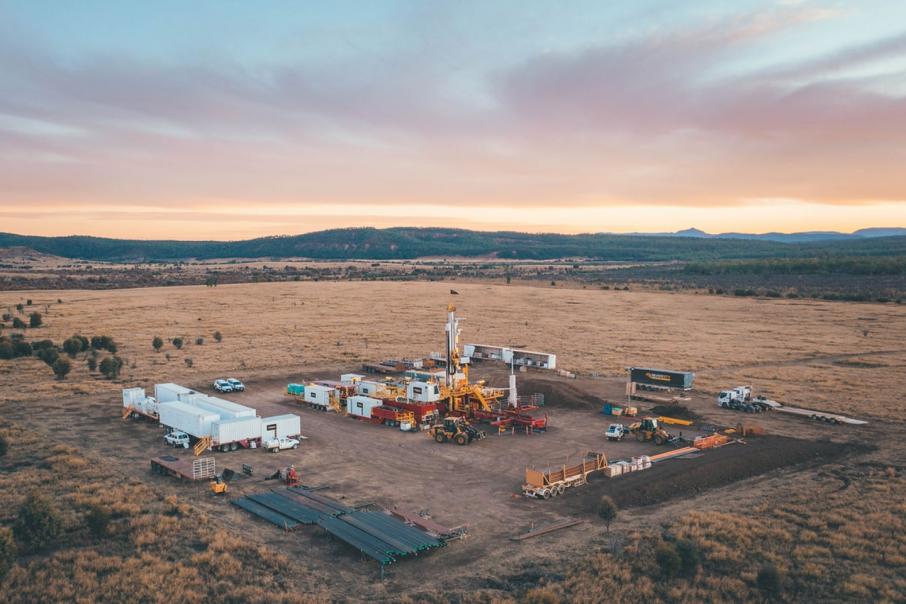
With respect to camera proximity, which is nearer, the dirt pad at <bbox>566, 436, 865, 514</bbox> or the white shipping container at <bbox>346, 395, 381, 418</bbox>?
the dirt pad at <bbox>566, 436, 865, 514</bbox>

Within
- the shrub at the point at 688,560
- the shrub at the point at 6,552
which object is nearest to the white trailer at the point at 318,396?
the shrub at the point at 6,552

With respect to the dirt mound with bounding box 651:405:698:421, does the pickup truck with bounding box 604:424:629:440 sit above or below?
above

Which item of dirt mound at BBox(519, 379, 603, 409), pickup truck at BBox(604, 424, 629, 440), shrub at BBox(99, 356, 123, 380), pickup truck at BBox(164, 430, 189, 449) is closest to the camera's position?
pickup truck at BBox(164, 430, 189, 449)

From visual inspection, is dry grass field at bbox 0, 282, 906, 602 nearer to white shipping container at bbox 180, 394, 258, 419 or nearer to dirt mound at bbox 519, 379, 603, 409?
dirt mound at bbox 519, 379, 603, 409

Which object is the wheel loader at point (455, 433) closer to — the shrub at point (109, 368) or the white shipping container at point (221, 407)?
the white shipping container at point (221, 407)

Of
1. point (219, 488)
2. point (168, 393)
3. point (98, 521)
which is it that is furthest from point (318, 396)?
point (98, 521)

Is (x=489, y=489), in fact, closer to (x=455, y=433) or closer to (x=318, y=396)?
(x=455, y=433)

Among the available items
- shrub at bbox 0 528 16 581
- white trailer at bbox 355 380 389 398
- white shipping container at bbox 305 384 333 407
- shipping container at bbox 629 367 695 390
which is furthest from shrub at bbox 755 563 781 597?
white shipping container at bbox 305 384 333 407
